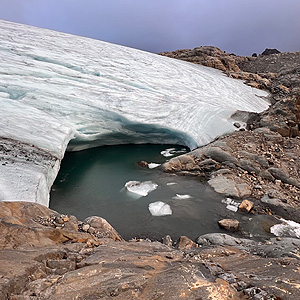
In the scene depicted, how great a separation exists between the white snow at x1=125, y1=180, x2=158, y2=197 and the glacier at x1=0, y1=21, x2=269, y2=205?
2.08 m

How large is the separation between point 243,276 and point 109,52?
44.9ft

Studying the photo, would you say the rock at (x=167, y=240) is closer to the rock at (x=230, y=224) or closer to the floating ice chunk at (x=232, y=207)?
the rock at (x=230, y=224)

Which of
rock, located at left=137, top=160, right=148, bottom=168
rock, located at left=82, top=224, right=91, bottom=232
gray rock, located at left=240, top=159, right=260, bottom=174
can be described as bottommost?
rock, located at left=137, top=160, right=148, bottom=168

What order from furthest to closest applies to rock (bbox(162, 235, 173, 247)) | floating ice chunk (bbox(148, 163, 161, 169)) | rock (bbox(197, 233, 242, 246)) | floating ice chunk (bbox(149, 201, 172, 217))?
floating ice chunk (bbox(148, 163, 161, 169)) < floating ice chunk (bbox(149, 201, 172, 217)) < rock (bbox(162, 235, 173, 247)) < rock (bbox(197, 233, 242, 246))

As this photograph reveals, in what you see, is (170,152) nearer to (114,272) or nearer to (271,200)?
(271,200)

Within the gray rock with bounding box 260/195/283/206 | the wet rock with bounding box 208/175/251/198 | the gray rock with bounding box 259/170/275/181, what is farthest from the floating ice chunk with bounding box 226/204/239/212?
the gray rock with bounding box 259/170/275/181

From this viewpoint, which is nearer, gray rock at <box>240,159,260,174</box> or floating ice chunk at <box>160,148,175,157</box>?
gray rock at <box>240,159,260,174</box>

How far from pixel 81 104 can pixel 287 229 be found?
7.53 meters

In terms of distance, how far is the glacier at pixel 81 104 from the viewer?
588 centimetres

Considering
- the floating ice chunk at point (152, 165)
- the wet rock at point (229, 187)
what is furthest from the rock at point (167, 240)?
the floating ice chunk at point (152, 165)

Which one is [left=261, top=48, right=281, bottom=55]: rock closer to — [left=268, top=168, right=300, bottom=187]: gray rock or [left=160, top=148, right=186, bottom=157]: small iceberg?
[left=160, top=148, right=186, bottom=157]: small iceberg

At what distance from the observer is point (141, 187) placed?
6699 millimetres

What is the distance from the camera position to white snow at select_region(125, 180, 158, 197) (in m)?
6.47

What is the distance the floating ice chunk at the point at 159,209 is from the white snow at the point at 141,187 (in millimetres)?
595
